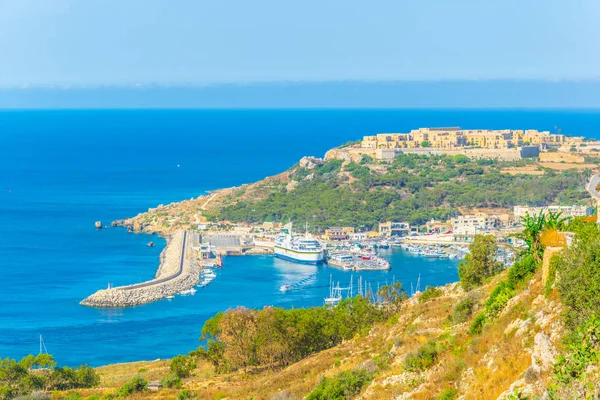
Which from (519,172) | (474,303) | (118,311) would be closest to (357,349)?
(474,303)

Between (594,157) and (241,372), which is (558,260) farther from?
(594,157)

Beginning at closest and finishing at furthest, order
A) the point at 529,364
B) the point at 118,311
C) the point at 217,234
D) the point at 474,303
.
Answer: the point at 529,364, the point at 474,303, the point at 118,311, the point at 217,234

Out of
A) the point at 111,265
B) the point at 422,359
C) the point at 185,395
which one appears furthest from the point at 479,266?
the point at 111,265

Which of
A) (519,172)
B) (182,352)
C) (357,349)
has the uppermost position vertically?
(519,172)

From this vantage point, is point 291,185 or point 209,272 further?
point 291,185

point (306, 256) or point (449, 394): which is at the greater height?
point (306, 256)

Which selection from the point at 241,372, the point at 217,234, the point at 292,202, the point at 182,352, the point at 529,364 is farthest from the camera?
the point at 292,202

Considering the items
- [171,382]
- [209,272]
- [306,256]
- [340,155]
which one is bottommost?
[171,382]

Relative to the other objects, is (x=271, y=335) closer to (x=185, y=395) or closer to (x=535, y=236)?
(x=185, y=395)
